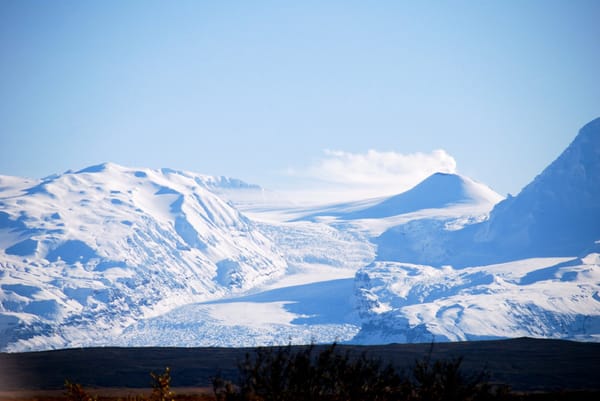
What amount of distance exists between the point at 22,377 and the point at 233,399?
3020 inches

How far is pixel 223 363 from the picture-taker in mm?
110812

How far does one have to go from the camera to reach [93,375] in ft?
343

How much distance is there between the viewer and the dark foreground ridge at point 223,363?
10188cm

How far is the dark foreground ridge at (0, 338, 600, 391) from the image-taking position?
101875 mm

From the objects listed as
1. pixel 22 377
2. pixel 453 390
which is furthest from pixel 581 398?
pixel 22 377

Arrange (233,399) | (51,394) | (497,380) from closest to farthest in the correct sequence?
(233,399), (51,394), (497,380)

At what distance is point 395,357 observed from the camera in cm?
11406

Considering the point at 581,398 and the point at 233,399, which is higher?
the point at 233,399

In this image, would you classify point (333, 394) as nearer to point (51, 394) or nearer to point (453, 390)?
point (453, 390)

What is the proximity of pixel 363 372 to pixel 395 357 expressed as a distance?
73881mm

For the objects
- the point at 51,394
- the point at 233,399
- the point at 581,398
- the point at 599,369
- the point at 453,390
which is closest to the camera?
the point at 233,399

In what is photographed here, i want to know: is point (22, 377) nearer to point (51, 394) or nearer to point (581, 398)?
point (51, 394)

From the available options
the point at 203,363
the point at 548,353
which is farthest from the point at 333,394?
the point at 548,353

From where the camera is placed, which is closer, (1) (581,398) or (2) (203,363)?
(1) (581,398)
